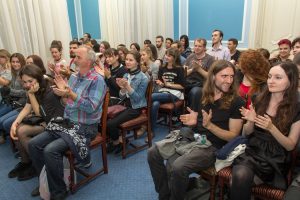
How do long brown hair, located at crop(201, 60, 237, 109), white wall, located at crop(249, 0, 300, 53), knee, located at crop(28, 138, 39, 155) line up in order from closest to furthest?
long brown hair, located at crop(201, 60, 237, 109) < knee, located at crop(28, 138, 39, 155) < white wall, located at crop(249, 0, 300, 53)

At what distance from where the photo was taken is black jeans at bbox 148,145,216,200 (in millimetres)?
1812

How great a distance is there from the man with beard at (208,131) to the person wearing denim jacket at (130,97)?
0.96m

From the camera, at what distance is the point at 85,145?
2.28 metres

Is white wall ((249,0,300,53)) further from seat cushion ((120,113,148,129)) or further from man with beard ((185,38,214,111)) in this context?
seat cushion ((120,113,148,129))

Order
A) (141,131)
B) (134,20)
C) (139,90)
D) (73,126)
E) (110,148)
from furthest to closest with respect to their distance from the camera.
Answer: (134,20) → (141,131) → (110,148) → (139,90) → (73,126)

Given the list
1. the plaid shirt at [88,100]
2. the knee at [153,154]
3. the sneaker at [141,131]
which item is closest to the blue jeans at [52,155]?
the plaid shirt at [88,100]

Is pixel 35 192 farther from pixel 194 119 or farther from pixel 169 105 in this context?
pixel 169 105

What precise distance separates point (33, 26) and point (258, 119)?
149 inches

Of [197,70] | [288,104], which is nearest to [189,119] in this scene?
[288,104]

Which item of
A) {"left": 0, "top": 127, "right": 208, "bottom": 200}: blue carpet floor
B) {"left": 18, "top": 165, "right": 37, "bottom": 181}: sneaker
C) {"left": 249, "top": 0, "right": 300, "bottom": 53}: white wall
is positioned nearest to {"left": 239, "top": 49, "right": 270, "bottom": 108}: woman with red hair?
{"left": 0, "top": 127, "right": 208, "bottom": 200}: blue carpet floor

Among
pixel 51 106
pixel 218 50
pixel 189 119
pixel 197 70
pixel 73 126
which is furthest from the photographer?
pixel 218 50

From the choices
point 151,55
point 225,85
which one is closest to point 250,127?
point 225,85

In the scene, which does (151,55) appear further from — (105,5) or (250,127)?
(250,127)

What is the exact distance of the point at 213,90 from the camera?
6.70 feet
